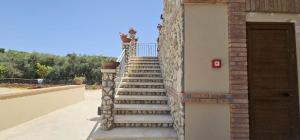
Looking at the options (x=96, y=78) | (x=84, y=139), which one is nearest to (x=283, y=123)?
(x=84, y=139)

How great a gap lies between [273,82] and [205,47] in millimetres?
1413

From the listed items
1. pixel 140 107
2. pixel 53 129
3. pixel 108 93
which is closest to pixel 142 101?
pixel 140 107

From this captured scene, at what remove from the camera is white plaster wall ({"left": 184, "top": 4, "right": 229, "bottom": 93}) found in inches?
174

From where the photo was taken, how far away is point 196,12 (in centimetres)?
450

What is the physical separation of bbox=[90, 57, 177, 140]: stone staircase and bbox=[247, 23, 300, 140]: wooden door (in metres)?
1.74

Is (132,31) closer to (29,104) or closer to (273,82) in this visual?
(29,104)

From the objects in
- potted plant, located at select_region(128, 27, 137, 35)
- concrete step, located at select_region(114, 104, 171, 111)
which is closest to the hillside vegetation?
potted plant, located at select_region(128, 27, 137, 35)

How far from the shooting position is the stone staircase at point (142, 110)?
5171mm

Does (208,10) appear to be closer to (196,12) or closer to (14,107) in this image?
(196,12)

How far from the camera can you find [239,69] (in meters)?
4.41

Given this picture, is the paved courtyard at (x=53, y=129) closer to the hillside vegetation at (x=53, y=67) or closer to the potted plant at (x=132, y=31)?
the potted plant at (x=132, y=31)

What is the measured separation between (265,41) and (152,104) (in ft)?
11.6

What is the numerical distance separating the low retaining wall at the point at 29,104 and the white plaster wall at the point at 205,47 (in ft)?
17.4

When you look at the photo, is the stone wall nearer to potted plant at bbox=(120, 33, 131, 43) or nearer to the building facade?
the building facade
